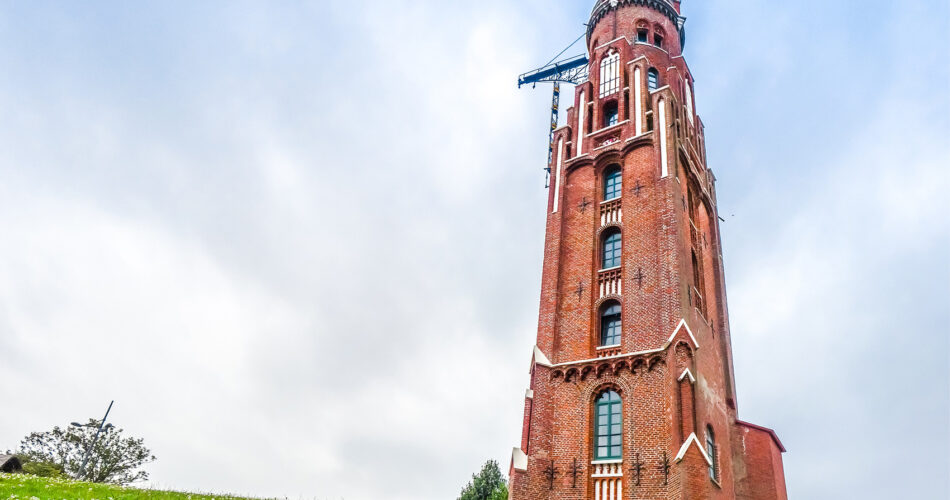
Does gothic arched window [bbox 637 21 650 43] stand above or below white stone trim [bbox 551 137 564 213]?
above

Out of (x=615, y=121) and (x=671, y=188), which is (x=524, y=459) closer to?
(x=671, y=188)

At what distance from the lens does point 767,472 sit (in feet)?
72.6

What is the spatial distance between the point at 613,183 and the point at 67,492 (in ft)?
70.1

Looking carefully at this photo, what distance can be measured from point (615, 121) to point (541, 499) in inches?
688

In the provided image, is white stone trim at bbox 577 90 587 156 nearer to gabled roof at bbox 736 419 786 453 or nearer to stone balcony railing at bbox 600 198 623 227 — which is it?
stone balcony railing at bbox 600 198 623 227

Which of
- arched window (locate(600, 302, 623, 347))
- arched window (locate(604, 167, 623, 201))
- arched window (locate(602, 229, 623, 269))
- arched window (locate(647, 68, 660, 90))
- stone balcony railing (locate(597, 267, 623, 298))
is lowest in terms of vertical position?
arched window (locate(600, 302, 623, 347))

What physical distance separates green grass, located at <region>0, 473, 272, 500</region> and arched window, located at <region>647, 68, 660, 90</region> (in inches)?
985

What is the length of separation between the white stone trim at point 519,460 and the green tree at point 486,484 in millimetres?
23843

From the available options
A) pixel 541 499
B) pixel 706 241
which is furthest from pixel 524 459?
pixel 706 241

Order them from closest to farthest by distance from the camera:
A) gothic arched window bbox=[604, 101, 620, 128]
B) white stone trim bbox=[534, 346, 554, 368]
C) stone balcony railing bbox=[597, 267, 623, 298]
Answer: white stone trim bbox=[534, 346, 554, 368]
stone balcony railing bbox=[597, 267, 623, 298]
gothic arched window bbox=[604, 101, 620, 128]

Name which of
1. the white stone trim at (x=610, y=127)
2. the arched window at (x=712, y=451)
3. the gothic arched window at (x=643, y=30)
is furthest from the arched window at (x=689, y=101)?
the arched window at (x=712, y=451)

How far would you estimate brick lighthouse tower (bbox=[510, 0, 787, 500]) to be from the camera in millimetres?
19156

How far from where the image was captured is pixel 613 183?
2662 centimetres

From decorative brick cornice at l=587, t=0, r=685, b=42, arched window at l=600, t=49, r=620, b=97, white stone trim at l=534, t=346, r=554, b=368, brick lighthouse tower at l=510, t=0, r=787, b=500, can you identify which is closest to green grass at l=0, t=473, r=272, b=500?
brick lighthouse tower at l=510, t=0, r=787, b=500
